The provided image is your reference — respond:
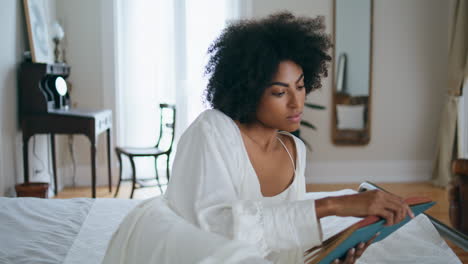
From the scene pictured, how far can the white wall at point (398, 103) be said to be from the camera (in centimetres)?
543

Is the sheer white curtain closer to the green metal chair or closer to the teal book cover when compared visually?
the green metal chair

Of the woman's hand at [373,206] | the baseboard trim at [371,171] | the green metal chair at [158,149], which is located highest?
the woman's hand at [373,206]

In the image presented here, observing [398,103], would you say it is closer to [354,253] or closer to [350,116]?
[350,116]

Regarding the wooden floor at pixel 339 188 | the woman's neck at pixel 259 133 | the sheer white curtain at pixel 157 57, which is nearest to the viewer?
the woman's neck at pixel 259 133

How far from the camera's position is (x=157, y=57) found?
5.27 m

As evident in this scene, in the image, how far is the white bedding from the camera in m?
1.60

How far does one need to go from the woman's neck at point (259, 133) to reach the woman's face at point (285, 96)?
3.4 inches

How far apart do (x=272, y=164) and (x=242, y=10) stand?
397 cm

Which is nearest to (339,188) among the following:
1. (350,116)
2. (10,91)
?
(350,116)

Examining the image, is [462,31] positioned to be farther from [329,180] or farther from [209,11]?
[209,11]

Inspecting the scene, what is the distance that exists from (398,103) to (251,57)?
14.8ft

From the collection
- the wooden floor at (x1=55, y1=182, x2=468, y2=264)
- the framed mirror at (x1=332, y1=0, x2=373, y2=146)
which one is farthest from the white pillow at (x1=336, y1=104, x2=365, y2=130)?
the wooden floor at (x1=55, y1=182, x2=468, y2=264)

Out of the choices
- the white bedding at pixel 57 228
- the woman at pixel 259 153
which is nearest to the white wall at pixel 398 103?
the white bedding at pixel 57 228

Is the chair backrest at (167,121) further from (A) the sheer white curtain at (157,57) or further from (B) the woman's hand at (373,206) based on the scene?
(B) the woman's hand at (373,206)
